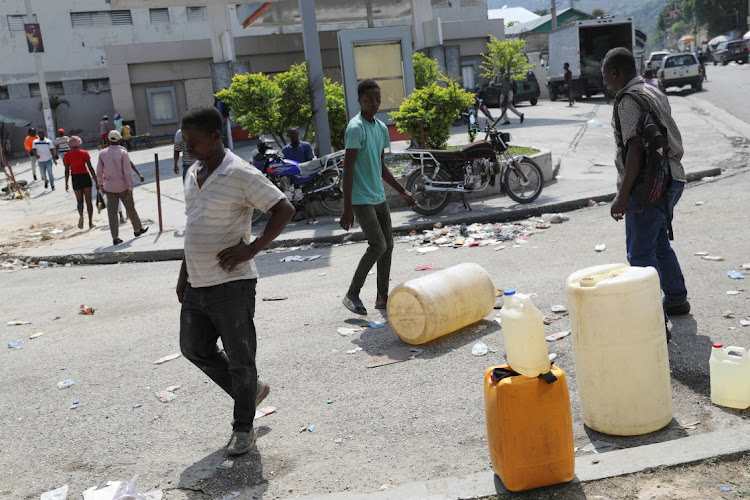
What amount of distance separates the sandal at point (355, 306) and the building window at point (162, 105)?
1252 inches

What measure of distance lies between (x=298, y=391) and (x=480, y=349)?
1309 millimetres

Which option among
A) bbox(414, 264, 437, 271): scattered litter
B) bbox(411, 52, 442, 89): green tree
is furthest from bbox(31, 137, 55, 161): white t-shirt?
bbox(414, 264, 437, 271): scattered litter

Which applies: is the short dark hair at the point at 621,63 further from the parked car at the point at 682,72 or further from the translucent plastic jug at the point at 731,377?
the parked car at the point at 682,72

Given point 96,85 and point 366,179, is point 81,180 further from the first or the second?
point 96,85

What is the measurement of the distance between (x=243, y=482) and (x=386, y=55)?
12195 mm

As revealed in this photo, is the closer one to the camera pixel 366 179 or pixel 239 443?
pixel 239 443

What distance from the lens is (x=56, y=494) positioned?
384 centimetres

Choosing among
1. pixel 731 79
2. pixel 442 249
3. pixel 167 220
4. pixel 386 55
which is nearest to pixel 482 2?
pixel 731 79

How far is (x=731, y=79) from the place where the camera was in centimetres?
3541

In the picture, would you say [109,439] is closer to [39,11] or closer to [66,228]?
[66,228]

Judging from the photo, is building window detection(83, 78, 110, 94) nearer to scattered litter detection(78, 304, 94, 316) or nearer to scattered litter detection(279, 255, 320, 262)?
scattered litter detection(279, 255, 320, 262)

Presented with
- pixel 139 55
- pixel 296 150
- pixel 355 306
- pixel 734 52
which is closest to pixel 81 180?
pixel 296 150

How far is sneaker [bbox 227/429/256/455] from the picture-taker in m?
4.01

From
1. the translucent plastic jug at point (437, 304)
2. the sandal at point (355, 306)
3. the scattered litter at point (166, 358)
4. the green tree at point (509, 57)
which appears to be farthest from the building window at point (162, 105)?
the translucent plastic jug at point (437, 304)
